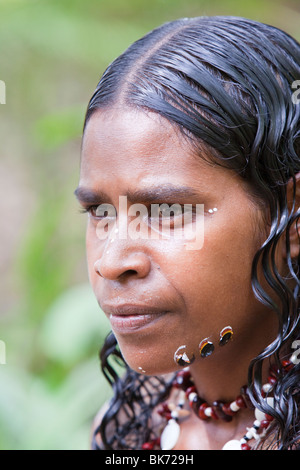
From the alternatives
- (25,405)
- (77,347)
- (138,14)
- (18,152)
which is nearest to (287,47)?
(77,347)

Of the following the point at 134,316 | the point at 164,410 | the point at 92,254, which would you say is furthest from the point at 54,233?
the point at 134,316

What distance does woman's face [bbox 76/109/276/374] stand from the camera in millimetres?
1189

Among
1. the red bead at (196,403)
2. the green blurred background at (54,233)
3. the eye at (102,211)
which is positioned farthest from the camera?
the green blurred background at (54,233)

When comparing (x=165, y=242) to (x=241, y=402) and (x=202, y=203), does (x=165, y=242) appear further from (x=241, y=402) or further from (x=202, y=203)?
(x=241, y=402)

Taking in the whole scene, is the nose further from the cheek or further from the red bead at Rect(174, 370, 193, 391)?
the red bead at Rect(174, 370, 193, 391)

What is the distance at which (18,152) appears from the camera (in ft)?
13.7

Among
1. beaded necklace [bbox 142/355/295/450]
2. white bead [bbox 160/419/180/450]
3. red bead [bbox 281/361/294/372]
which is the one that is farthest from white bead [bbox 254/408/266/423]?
white bead [bbox 160/419/180/450]

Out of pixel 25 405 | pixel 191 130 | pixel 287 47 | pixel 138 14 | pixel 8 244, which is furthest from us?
pixel 8 244

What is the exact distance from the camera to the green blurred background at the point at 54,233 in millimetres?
2328

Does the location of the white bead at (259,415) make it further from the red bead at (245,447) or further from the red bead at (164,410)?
the red bead at (164,410)

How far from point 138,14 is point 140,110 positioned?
213cm

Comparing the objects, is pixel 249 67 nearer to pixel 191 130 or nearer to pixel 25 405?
pixel 191 130

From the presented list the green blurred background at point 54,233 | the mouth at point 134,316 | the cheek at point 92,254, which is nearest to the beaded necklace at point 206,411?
the mouth at point 134,316
